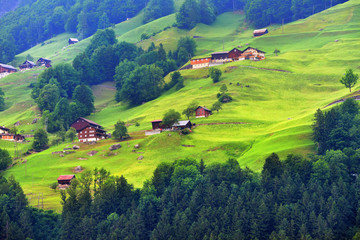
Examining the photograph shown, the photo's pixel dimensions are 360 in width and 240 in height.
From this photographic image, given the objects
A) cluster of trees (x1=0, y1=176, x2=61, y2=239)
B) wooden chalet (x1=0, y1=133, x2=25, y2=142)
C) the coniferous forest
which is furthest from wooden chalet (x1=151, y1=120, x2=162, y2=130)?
cluster of trees (x1=0, y1=176, x2=61, y2=239)

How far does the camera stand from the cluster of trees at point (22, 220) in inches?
3767

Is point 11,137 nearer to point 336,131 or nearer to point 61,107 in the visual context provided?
point 61,107

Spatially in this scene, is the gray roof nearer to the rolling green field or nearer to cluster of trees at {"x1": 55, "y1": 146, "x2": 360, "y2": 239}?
the rolling green field

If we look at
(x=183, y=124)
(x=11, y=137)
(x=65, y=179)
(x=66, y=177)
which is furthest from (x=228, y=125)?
(x=11, y=137)

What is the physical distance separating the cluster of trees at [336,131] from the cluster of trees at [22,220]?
2367 inches

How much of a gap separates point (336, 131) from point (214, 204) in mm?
34758

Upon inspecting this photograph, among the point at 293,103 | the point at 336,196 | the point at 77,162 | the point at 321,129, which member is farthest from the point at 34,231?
the point at 293,103

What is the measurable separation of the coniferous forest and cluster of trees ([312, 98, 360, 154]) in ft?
2.27

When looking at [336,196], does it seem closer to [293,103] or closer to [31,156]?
[293,103]

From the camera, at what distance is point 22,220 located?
318ft

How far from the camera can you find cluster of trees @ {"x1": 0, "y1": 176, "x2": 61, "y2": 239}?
9569 cm

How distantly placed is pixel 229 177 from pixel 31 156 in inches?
2533

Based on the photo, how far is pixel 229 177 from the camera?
4031 inches

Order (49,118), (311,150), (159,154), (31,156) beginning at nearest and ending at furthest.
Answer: (311,150)
(159,154)
(31,156)
(49,118)
